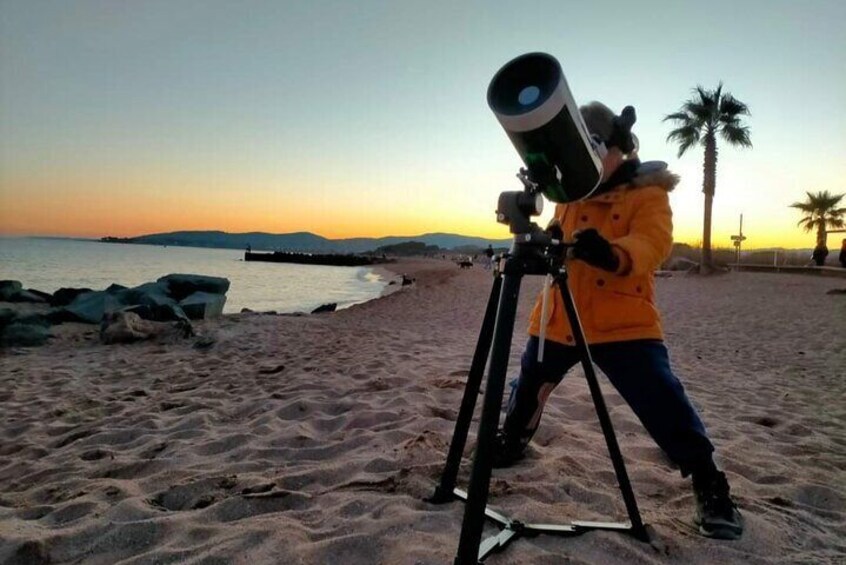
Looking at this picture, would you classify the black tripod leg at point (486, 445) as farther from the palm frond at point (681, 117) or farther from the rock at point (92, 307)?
the palm frond at point (681, 117)

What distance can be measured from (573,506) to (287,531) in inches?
50.8

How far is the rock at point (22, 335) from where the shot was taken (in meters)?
7.12

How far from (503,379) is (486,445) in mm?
208

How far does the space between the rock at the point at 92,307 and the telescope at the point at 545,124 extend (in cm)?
917

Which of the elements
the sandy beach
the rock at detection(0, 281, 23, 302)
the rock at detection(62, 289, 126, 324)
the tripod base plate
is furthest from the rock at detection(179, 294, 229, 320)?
the tripod base plate

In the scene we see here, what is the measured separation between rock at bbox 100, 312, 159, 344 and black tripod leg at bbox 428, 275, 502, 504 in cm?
670

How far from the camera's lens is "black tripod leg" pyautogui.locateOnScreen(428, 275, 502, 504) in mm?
1944

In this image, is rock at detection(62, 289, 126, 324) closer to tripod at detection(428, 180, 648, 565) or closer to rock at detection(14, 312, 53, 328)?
rock at detection(14, 312, 53, 328)

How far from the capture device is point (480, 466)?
1.55 metres

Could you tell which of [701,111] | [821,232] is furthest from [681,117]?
[821,232]

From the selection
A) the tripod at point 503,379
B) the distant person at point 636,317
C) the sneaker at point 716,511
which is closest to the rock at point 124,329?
the tripod at point 503,379

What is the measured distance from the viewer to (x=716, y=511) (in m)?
2.13

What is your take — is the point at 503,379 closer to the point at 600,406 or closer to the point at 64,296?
the point at 600,406

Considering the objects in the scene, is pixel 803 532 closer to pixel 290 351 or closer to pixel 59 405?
pixel 59 405
